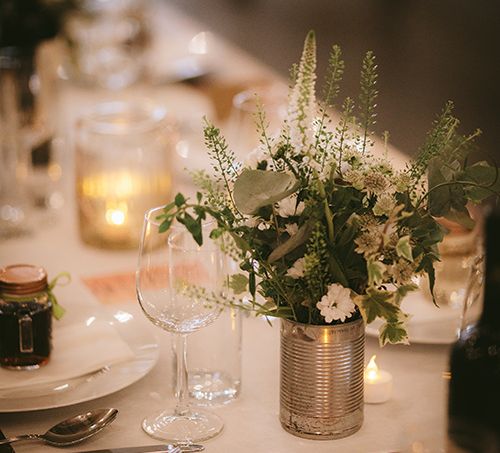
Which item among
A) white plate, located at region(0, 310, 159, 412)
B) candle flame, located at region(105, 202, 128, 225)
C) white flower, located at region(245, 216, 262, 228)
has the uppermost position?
white flower, located at region(245, 216, 262, 228)

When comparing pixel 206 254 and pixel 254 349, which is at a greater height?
pixel 206 254

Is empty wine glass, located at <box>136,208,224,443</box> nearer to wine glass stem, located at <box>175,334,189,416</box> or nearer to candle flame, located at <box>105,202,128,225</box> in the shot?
wine glass stem, located at <box>175,334,189,416</box>

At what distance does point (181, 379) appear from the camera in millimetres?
1291

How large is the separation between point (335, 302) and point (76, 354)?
→ 17.1 inches

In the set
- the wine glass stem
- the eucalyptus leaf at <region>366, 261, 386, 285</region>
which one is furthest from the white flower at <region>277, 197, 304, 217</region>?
the wine glass stem

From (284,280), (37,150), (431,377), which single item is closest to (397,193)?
(284,280)

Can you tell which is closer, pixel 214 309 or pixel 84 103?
pixel 214 309

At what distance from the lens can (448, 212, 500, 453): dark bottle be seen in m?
1.14

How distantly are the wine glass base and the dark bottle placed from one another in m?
0.29

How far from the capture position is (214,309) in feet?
4.04

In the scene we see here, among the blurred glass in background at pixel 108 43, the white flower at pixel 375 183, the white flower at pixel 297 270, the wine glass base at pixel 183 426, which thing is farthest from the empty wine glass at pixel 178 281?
the blurred glass in background at pixel 108 43

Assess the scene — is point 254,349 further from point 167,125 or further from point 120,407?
point 167,125

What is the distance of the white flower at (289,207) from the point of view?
115cm

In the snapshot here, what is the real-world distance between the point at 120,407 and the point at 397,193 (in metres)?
0.46
